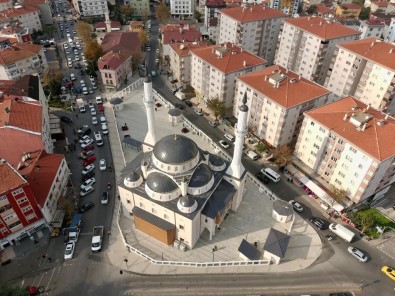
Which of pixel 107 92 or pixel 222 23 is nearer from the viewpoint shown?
pixel 107 92

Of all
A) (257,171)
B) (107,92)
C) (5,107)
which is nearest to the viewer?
(5,107)

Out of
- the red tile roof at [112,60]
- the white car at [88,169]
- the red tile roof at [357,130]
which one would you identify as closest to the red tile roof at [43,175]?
the white car at [88,169]

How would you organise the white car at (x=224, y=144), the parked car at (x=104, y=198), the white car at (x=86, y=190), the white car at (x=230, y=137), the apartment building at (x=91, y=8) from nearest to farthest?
the parked car at (x=104, y=198) < the white car at (x=86, y=190) < the white car at (x=224, y=144) < the white car at (x=230, y=137) < the apartment building at (x=91, y=8)

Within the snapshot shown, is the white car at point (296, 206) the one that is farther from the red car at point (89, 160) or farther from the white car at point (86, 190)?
the red car at point (89, 160)

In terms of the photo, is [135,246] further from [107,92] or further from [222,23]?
[222,23]

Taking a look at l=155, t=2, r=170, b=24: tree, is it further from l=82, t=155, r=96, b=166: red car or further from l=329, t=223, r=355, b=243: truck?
l=329, t=223, r=355, b=243: truck

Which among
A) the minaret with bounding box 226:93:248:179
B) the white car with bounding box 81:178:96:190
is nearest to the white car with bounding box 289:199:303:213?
the minaret with bounding box 226:93:248:179

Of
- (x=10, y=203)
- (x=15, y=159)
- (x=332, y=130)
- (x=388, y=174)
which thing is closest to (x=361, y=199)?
(x=388, y=174)

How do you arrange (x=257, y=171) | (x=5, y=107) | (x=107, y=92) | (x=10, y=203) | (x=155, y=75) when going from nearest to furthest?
(x=10, y=203) < (x=5, y=107) < (x=257, y=171) < (x=107, y=92) < (x=155, y=75)
